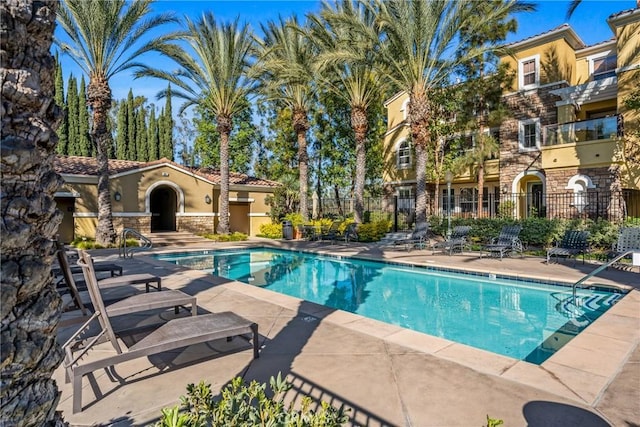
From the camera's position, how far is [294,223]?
874 inches

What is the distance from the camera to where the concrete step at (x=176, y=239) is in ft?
62.5

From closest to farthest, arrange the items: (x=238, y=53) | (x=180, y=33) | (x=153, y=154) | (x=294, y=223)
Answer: (x=180, y=33), (x=238, y=53), (x=294, y=223), (x=153, y=154)

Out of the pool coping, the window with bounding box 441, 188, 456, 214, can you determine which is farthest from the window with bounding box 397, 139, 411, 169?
the pool coping

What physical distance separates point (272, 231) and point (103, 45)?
1262cm

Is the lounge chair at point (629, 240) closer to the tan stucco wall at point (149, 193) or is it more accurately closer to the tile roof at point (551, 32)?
the tile roof at point (551, 32)

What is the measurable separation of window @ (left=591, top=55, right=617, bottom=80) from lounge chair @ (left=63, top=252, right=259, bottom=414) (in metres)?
23.2

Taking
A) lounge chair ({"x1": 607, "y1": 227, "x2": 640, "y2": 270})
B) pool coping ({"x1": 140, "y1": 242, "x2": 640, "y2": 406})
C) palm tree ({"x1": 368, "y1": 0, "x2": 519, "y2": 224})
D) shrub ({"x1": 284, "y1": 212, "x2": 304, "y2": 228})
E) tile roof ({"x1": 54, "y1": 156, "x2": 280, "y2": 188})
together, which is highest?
palm tree ({"x1": 368, "y1": 0, "x2": 519, "y2": 224})

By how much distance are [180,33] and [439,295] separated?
16213 mm

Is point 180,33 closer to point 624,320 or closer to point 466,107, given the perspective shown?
point 466,107

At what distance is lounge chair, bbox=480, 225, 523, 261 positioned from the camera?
1238 cm

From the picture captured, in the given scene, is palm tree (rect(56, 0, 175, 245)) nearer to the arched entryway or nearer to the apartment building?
the apartment building

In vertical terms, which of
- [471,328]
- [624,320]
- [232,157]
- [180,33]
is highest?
[180,33]

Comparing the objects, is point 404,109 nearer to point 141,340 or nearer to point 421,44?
point 421,44

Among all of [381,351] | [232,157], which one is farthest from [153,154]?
[381,351]
